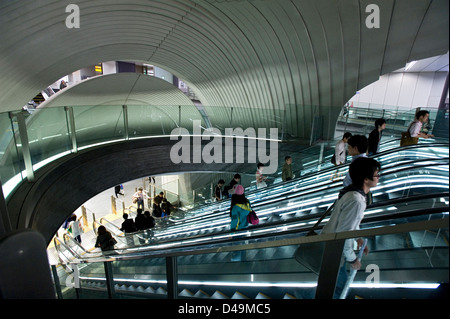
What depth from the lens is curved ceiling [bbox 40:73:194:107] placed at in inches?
776

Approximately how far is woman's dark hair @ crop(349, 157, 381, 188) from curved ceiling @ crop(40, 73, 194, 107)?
68.1 ft

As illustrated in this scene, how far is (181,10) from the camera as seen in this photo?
46.5ft

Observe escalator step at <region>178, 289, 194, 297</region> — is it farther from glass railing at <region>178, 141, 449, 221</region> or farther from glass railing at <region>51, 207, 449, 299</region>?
glass railing at <region>178, 141, 449, 221</region>

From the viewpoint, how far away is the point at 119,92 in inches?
914

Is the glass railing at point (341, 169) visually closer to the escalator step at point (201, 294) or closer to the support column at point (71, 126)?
the escalator step at point (201, 294)

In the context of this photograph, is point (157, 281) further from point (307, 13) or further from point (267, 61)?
point (267, 61)

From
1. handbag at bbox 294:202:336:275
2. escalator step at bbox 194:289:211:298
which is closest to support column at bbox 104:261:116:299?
escalator step at bbox 194:289:211:298

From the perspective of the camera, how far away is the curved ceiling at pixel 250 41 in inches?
462

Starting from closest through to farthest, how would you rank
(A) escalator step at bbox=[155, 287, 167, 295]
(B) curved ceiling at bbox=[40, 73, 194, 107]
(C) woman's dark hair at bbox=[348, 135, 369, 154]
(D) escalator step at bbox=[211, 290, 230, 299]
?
(D) escalator step at bbox=[211, 290, 230, 299], (A) escalator step at bbox=[155, 287, 167, 295], (C) woman's dark hair at bbox=[348, 135, 369, 154], (B) curved ceiling at bbox=[40, 73, 194, 107]

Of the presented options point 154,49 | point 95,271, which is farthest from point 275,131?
point 154,49

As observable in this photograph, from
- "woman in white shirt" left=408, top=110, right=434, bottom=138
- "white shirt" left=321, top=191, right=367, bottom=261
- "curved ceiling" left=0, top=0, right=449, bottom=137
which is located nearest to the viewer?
"white shirt" left=321, top=191, right=367, bottom=261

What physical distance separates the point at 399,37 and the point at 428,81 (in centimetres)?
1327

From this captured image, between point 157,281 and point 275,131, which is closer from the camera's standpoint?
point 157,281

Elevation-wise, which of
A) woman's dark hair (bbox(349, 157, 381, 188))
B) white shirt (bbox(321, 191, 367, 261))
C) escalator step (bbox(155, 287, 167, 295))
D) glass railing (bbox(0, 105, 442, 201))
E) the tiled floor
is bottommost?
the tiled floor
